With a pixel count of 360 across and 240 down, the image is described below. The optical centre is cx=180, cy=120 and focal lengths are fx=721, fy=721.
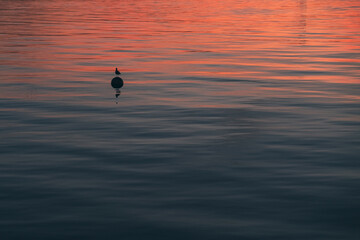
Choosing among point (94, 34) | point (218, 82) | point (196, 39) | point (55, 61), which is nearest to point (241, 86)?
point (218, 82)

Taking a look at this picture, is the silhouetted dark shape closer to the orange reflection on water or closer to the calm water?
the calm water

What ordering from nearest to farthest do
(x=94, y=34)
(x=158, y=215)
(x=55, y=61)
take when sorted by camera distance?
(x=158, y=215), (x=55, y=61), (x=94, y=34)

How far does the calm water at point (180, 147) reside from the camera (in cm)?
1055

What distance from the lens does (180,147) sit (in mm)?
15297

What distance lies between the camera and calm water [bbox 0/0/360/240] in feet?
34.6

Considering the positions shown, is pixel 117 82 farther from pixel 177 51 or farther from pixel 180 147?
pixel 177 51

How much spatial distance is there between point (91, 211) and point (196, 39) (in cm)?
3324

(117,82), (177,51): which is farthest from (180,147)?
(177,51)

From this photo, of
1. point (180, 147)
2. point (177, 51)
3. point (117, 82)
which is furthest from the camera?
point (177, 51)

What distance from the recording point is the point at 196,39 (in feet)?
143

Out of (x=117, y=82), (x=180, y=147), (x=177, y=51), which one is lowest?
(x=180, y=147)

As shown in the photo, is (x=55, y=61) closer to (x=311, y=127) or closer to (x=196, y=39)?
(x=196, y=39)

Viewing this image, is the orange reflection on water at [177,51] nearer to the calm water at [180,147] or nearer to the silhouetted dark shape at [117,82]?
the calm water at [180,147]

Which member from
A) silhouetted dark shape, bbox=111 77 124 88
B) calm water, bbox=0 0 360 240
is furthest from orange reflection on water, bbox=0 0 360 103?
silhouetted dark shape, bbox=111 77 124 88
